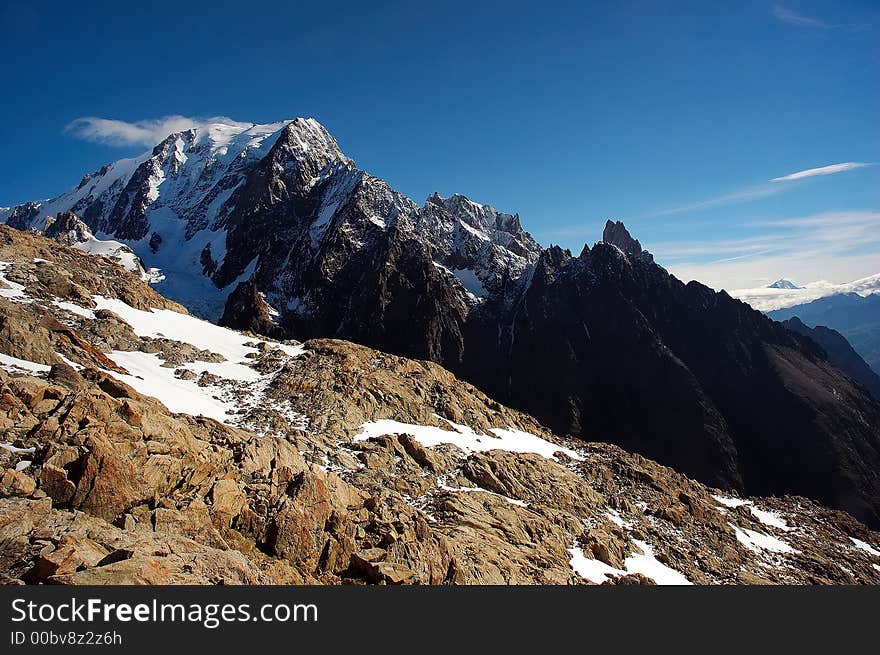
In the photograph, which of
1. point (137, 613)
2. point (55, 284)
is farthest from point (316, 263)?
point (137, 613)

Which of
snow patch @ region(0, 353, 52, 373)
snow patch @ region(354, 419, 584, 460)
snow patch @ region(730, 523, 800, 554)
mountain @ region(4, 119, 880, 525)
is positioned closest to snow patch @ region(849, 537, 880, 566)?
snow patch @ region(730, 523, 800, 554)

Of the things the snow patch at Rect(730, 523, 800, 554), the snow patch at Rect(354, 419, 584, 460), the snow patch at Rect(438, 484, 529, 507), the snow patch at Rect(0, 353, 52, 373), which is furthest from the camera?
the snow patch at Rect(730, 523, 800, 554)

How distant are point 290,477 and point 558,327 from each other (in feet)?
467

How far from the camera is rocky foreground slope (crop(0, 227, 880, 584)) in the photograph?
1503 cm

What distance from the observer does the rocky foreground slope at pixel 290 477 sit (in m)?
15.0

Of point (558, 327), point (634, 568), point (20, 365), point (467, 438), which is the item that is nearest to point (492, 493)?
point (467, 438)

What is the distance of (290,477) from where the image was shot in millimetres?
21766

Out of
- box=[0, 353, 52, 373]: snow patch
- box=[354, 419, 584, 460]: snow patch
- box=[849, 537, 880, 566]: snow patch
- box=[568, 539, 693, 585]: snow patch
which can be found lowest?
box=[849, 537, 880, 566]: snow patch

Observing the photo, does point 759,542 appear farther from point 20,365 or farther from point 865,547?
point 20,365

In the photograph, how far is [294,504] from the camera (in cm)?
1936

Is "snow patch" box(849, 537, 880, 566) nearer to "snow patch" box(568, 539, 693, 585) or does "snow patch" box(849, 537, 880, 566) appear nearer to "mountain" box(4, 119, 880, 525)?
"snow patch" box(568, 539, 693, 585)

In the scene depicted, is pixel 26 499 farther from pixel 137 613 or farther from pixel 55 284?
pixel 55 284

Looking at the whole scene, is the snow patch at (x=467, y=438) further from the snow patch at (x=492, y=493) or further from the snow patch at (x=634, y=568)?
the snow patch at (x=634, y=568)

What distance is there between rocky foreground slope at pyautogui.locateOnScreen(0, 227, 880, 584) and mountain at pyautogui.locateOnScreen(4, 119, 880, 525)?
203 feet
